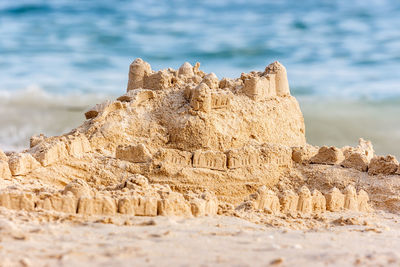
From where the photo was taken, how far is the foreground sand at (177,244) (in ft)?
15.1

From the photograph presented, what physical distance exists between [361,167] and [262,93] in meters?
2.18

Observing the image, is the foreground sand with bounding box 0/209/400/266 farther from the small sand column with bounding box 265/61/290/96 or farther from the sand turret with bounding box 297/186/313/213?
the small sand column with bounding box 265/61/290/96

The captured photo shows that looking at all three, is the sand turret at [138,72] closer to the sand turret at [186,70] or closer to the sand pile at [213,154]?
the sand pile at [213,154]

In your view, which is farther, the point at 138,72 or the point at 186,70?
the point at 186,70

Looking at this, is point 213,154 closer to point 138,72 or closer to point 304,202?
point 304,202

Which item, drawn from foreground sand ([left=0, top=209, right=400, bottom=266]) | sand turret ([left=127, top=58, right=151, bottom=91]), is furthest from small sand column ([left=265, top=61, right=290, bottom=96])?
foreground sand ([left=0, top=209, right=400, bottom=266])

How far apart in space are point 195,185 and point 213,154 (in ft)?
2.00

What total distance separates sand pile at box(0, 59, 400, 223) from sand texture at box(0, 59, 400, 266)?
0.02 metres

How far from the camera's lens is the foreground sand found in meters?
4.59

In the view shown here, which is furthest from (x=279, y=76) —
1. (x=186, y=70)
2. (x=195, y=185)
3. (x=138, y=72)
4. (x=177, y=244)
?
(x=177, y=244)

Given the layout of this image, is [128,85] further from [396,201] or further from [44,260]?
[44,260]

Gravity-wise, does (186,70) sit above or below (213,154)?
above

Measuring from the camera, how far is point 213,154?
896 centimetres

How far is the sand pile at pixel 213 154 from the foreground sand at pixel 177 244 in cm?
138
